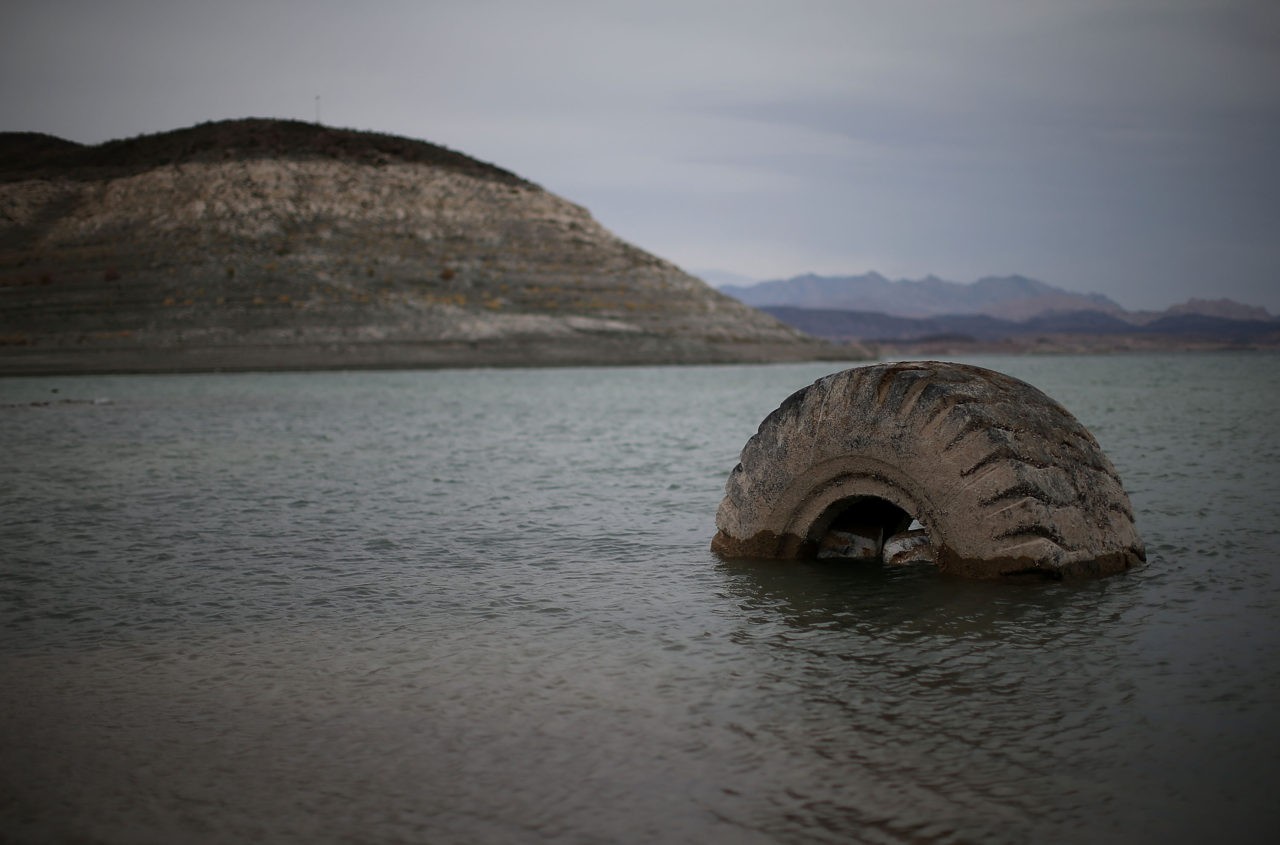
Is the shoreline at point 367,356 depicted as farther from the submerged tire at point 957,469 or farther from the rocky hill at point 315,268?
the submerged tire at point 957,469

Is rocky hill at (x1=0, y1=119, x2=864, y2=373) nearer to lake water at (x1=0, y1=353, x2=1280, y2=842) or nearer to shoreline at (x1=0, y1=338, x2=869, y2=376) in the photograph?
shoreline at (x1=0, y1=338, x2=869, y2=376)

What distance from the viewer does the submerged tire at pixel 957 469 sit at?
7473 millimetres

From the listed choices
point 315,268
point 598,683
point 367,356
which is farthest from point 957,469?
point 315,268

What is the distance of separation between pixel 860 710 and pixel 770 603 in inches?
87.6

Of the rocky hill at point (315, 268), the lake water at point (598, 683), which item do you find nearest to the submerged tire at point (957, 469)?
the lake water at point (598, 683)

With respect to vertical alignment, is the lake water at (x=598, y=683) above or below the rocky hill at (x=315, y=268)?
below

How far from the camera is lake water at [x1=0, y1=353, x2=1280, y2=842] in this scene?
4113mm

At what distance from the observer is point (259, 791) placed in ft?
14.3

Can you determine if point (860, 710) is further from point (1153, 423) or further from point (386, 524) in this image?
point (1153, 423)

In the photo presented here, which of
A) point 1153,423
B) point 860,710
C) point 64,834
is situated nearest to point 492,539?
point 860,710

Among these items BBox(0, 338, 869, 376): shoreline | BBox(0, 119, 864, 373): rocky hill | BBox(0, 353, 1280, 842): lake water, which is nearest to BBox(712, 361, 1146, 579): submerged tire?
BBox(0, 353, 1280, 842): lake water

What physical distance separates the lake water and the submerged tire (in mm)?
274

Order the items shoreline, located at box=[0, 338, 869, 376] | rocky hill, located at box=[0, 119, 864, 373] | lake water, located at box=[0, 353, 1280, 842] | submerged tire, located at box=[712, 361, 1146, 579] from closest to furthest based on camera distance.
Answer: lake water, located at box=[0, 353, 1280, 842]
submerged tire, located at box=[712, 361, 1146, 579]
shoreline, located at box=[0, 338, 869, 376]
rocky hill, located at box=[0, 119, 864, 373]

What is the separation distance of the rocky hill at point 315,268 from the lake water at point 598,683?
2588 inches
